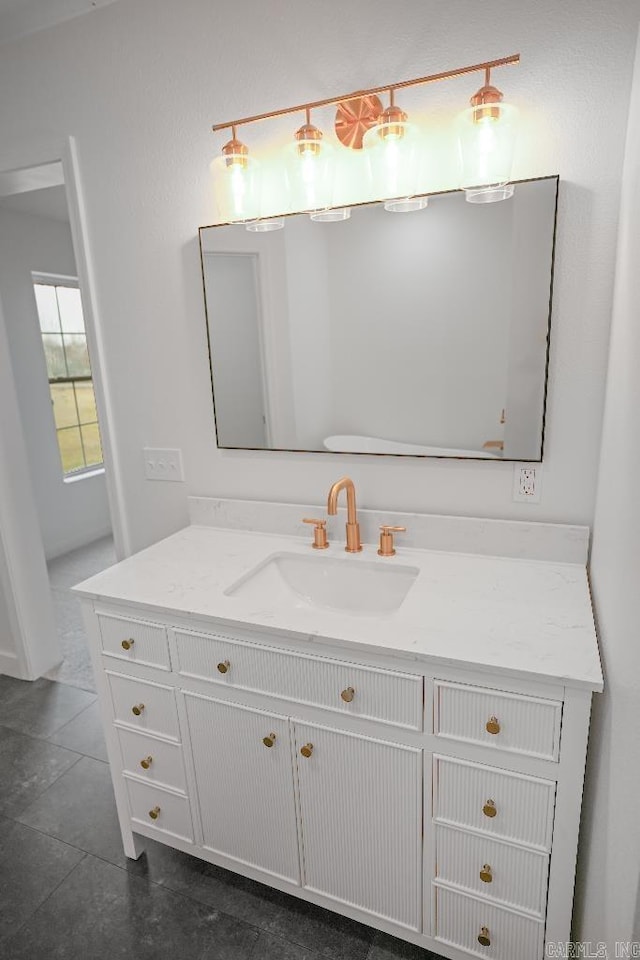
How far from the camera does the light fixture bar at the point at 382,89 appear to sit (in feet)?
4.22

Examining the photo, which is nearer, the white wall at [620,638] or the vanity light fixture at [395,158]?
the white wall at [620,638]

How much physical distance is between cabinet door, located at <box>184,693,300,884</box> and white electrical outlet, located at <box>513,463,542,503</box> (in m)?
0.88

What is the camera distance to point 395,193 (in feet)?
4.82

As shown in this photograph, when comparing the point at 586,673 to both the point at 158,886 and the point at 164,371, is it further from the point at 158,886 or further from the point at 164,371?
the point at 164,371

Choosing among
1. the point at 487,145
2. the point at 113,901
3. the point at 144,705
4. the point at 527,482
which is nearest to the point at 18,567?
the point at 144,705

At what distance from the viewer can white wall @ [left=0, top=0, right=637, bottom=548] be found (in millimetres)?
1302

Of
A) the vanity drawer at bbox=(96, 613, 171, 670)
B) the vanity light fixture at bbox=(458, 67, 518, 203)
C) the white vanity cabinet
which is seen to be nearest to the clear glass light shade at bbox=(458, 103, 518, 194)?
the vanity light fixture at bbox=(458, 67, 518, 203)

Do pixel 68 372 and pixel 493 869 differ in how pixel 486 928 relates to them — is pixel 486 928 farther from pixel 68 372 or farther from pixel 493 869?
pixel 68 372

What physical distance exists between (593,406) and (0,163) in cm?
221

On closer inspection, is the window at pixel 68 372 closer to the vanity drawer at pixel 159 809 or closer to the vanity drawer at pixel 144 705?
the vanity drawer at pixel 144 705

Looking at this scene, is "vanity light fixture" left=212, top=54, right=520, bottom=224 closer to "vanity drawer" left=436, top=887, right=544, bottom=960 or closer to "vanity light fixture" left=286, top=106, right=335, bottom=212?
"vanity light fixture" left=286, top=106, right=335, bottom=212

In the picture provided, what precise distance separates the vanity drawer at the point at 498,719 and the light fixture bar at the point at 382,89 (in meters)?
1.41

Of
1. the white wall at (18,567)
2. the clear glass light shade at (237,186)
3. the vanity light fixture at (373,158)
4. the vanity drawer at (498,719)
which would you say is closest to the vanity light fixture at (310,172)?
the vanity light fixture at (373,158)

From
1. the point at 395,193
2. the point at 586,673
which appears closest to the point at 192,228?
the point at 395,193
